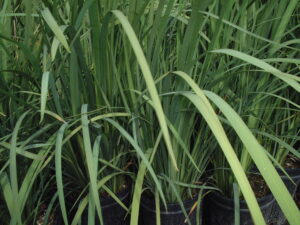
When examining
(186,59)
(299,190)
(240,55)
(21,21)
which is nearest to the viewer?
(240,55)

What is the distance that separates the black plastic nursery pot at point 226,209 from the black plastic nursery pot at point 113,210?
207 millimetres

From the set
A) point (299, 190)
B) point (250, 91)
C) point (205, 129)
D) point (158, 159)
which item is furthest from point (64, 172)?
point (299, 190)

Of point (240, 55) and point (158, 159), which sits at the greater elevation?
point (240, 55)

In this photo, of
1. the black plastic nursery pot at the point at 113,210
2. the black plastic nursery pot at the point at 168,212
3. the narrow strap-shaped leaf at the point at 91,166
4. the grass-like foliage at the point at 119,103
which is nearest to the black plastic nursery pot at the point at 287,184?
the grass-like foliage at the point at 119,103

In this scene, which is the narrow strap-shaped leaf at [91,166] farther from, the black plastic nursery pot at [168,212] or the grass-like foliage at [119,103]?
the black plastic nursery pot at [168,212]

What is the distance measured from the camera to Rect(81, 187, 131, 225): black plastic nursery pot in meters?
0.78

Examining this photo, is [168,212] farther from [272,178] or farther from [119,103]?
[272,178]

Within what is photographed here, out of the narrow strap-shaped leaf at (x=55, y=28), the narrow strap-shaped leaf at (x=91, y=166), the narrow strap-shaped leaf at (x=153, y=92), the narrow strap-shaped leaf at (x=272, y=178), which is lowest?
the narrow strap-shaped leaf at (x=91, y=166)

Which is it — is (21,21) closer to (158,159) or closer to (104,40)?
(104,40)

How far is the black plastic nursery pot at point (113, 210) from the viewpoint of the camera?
0.78 meters

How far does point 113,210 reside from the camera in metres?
0.80

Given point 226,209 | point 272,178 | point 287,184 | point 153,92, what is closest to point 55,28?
point 153,92

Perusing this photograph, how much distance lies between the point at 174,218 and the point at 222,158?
18 centimetres

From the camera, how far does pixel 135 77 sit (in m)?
0.77
